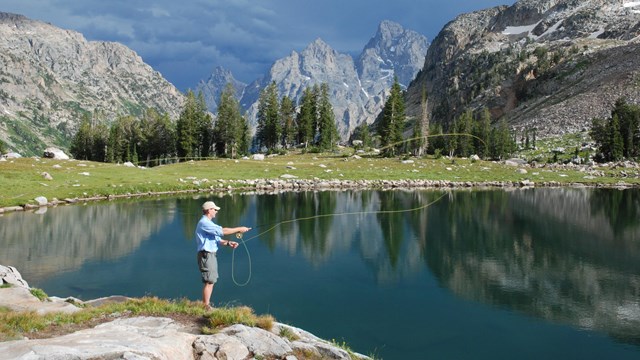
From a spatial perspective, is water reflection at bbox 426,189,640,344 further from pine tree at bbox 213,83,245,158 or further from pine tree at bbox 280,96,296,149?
pine tree at bbox 280,96,296,149

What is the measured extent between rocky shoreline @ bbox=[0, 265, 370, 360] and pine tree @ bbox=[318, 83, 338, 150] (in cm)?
9687

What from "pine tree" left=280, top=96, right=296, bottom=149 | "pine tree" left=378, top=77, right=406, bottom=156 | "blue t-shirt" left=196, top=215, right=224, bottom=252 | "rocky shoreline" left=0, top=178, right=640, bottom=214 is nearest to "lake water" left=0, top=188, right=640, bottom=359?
"blue t-shirt" left=196, top=215, right=224, bottom=252

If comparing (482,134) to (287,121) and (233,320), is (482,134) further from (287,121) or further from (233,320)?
(233,320)

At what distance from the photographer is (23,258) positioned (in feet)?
85.8

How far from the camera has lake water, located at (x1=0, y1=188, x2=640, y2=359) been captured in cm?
1661

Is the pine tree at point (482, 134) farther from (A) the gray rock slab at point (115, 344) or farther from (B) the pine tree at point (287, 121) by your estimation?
(A) the gray rock slab at point (115, 344)

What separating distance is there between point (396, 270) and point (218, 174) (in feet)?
172

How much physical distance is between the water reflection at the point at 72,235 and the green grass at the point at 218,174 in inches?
300

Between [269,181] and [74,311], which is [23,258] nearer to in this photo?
[74,311]

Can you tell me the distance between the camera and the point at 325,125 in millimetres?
111375

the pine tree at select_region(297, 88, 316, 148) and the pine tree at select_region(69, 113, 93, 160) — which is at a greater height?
the pine tree at select_region(297, 88, 316, 148)

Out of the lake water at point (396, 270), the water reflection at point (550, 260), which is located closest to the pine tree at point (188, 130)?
the lake water at point (396, 270)

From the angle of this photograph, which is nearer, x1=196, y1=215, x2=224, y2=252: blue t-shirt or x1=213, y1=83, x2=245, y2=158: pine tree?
x1=196, y1=215, x2=224, y2=252: blue t-shirt

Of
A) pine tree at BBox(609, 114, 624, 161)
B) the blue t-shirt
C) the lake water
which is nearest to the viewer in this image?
the blue t-shirt
